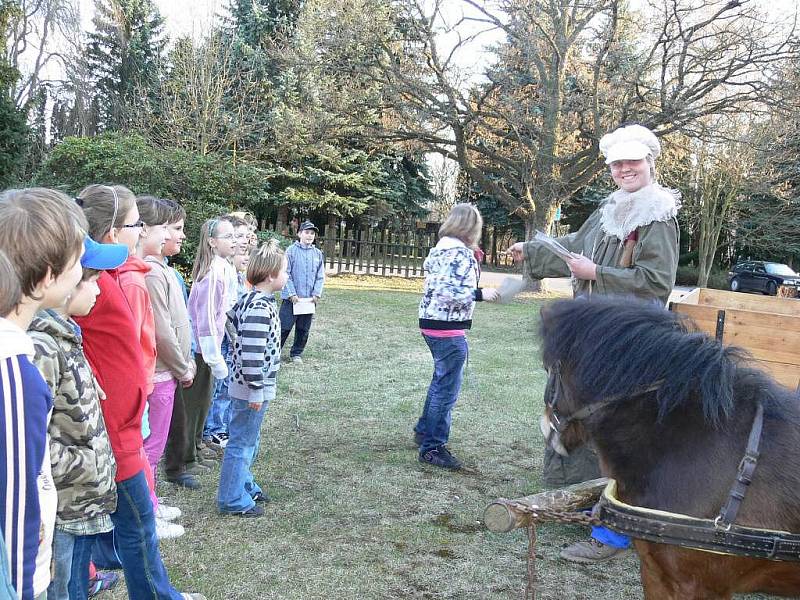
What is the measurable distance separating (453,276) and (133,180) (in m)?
9.73

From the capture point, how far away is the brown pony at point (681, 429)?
6.50ft

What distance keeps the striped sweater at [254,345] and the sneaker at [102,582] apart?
1.09 meters

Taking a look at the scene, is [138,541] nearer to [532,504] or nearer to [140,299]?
[140,299]

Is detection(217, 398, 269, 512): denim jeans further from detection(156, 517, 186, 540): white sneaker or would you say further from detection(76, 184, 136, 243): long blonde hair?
detection(76, 184, 136, 243): long blonde hair

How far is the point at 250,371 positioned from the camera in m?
3.59

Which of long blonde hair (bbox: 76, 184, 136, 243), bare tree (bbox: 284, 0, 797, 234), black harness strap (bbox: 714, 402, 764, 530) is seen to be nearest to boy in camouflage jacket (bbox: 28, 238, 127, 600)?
long blonde hair (bbox: 76, 184, 136, 243)

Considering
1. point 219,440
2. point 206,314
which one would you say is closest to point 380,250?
point 219,440

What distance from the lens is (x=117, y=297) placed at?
8.04 feet

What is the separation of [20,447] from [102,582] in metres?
1.92

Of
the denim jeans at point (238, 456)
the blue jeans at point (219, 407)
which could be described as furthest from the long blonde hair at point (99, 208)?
the blue jeans at point (219, 407)

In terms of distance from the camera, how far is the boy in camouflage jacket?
194 centimetres

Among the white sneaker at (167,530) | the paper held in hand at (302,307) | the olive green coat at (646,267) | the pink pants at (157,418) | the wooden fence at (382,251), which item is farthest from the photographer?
the wooden fence at (382,251)

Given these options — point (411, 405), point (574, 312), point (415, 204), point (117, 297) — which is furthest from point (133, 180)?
point (415, 204)

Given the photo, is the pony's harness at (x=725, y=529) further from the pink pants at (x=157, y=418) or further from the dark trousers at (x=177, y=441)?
the dark trousers at (x=177, y=441)
